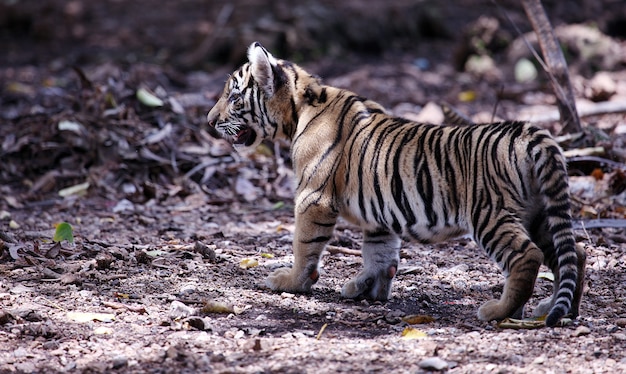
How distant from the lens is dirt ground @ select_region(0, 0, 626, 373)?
4.25 meters

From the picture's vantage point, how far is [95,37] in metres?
16.5

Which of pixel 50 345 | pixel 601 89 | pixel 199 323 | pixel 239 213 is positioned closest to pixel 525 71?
pixel 601 89

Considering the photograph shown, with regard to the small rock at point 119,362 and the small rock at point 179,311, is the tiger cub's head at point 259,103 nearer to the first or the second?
the small rock at point 179,311

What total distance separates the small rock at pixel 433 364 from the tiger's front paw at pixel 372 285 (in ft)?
4.57

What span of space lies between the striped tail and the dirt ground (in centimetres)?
18

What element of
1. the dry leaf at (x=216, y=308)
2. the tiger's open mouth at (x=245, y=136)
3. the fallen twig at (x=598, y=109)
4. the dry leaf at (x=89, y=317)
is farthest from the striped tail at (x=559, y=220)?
the fallen twig at (x=598, y=109)

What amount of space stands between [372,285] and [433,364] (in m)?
1.45

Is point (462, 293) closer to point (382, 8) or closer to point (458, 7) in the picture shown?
point (382, 8)

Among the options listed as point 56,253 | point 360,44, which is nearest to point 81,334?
point 56,253

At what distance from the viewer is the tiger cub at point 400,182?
4531 millimetres

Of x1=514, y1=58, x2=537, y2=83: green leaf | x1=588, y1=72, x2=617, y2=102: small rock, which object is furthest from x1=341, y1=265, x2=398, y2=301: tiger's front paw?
x1=514, y1=58, x2=537, y2=83: green leaf

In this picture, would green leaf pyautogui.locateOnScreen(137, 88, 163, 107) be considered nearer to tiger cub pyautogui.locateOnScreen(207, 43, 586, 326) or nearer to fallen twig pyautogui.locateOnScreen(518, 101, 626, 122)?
tiger cub pyautogui.locateOnScreen(207, 43, 586, 326)

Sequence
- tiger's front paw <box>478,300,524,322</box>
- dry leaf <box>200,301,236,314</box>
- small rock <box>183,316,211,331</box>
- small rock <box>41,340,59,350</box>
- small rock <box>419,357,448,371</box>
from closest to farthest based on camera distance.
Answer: small rock <box>419,357,448,371</box>
small rock <box>41,340,59,350</box>
small rock <box>183,316,211,331</box>
tiger's front paw <box>478,300,524,322</box>
dry leaf <box>200,301,236,314</box>

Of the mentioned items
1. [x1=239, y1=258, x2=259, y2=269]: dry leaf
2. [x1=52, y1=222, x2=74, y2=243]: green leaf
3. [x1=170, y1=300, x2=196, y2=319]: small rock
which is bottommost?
[x1=52, y1=222, x2=74, y2=243]: green leaf
